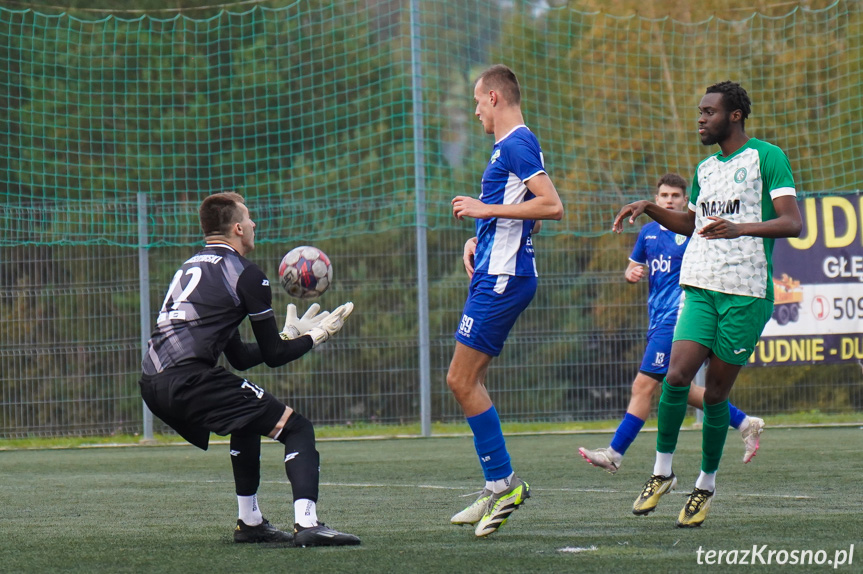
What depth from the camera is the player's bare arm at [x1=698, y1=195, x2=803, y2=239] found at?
497 cm

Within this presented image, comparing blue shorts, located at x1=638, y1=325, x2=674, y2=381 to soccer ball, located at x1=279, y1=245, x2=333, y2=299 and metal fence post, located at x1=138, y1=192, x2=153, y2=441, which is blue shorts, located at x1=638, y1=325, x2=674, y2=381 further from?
metal fence post, located at x1=138, y1=192, x2=153, y2=441

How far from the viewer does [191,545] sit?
4863 millimetres

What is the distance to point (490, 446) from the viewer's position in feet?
17.1

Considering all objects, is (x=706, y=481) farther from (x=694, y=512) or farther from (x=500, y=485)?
(x=500, y=485)

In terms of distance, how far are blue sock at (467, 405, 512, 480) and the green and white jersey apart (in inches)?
44.8

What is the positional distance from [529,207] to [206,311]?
143 cm

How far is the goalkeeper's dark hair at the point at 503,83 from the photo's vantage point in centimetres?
540

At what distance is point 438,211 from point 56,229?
4670mm

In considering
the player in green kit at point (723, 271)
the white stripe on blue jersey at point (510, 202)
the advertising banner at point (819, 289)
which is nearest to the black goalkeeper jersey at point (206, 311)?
the white stripe on blue jersey at point (510, 202)

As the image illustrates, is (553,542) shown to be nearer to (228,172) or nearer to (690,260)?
(690,260)

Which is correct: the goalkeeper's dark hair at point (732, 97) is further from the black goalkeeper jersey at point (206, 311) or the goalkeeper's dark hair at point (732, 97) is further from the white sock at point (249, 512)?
the white sock at point (249, 512)

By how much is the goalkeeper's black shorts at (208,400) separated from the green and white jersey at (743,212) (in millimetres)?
2084

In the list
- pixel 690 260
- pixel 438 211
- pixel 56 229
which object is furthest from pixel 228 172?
pixel 690 260

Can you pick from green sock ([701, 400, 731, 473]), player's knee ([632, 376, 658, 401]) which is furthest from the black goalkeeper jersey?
player's knee ([632, 376, 658, 401])
